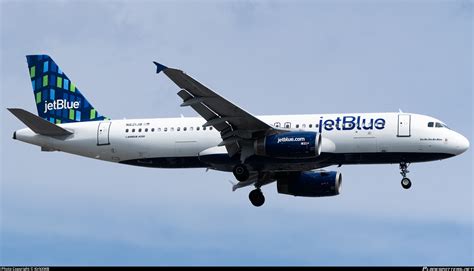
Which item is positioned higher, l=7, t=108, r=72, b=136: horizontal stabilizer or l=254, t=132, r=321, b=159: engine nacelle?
l=7, t=108, r=72, b=136: horizontal stabilizer

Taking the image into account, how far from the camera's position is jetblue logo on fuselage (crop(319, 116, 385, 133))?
1881 inches

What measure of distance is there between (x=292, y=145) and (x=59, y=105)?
14720 mm

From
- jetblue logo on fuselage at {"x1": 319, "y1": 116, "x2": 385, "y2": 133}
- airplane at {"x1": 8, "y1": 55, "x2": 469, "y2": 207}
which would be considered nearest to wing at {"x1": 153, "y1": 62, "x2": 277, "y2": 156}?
airplane at {"x1": 8, "y1": 55, "x2": 469, "y2": 207}

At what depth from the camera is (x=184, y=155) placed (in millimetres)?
50094

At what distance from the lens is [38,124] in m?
51.3

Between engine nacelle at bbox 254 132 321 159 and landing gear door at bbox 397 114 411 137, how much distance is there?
3.82m

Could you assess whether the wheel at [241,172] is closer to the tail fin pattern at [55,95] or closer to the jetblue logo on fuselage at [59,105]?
the tail fin pattern at [55,95]

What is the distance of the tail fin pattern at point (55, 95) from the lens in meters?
54.6

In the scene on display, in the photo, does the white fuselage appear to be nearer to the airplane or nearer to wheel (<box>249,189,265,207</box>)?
the airplane

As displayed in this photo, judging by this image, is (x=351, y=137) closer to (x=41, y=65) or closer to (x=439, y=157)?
(x=439, y=157)

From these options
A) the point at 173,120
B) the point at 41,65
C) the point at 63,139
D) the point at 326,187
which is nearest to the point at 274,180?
the point at 326,187

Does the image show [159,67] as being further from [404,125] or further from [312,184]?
[312,184]

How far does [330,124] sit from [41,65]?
1774 cm

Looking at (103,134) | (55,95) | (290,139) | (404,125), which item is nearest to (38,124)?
(103,134)
